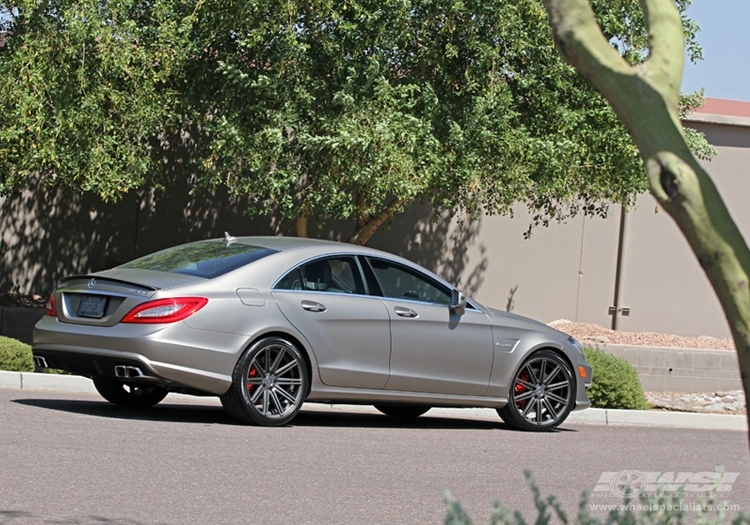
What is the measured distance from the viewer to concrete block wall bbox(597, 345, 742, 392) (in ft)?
59.1

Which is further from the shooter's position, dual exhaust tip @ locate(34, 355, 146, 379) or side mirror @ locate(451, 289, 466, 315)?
side mirror @ locate(451, 289, 466, 315)

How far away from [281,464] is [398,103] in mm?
7916

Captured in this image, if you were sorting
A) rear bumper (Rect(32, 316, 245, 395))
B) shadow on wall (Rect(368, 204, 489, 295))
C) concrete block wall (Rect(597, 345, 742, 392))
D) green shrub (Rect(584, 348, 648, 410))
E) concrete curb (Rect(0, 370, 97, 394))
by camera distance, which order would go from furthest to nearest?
shadow on wall (Rect(368, 204, 489, 295)) < concrete block wall (Rect(597, 345, 742, 392)) < green shrub (Rect(584, 348, 648, 410)) < concrete curb (Rect(0, 370, 97, 394)) < rear bumper (Rect(32, 316, 245, 395))

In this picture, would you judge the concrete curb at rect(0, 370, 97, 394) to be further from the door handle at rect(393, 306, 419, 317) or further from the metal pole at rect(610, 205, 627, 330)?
the metal pole at rect(610, 205, 627, 330)

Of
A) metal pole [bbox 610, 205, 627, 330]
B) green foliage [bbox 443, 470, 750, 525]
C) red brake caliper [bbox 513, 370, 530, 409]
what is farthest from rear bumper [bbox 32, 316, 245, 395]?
metal pole [bbox 610, 205, 627, 330]

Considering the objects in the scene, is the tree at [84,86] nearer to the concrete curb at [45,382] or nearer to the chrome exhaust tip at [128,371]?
the concrete curb at [45,382]

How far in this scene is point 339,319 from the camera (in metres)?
9.17

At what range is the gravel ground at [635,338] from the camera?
19.9 metres

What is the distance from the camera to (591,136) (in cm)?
1505

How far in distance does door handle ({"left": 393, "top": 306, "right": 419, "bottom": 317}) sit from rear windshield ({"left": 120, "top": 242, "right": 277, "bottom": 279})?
3.91ft

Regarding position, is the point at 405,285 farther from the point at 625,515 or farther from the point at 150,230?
the point at 150,230

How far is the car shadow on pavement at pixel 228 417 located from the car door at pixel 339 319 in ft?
2.03

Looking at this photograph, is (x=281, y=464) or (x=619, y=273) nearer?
(x=281, y=464)

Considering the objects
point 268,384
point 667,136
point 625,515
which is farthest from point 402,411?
point 667,136
